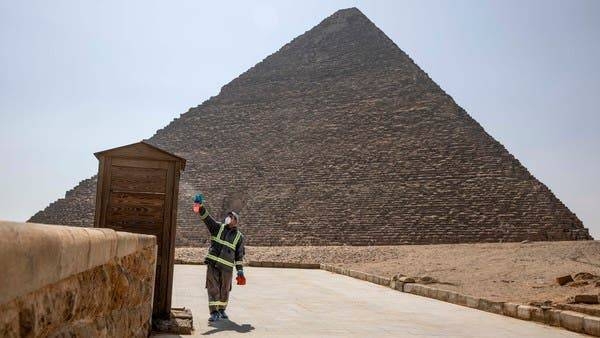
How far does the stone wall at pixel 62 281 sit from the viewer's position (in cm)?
117

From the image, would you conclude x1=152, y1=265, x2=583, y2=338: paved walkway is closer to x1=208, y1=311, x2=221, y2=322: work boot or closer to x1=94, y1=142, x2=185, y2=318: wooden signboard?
x1=208, y1=311, x2=221, y2=322: work boot

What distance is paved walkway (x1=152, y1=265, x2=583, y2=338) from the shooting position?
504cm

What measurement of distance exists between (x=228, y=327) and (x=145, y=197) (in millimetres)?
1232

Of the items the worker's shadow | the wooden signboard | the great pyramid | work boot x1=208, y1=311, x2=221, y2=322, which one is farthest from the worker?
the great pyramid

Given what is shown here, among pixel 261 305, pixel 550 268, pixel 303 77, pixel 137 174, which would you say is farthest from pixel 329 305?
pixel 303 77

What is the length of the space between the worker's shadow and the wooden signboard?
1.42ft

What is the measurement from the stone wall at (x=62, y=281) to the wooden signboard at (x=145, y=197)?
1599 mm

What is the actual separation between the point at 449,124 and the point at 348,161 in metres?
7.77

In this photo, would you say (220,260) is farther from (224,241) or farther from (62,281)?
(62,281)

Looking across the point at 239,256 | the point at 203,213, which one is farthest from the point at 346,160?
the point at 203,213

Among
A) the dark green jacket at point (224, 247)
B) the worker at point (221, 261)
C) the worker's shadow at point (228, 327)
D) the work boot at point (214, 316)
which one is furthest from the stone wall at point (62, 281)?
the dark green jacket at point (224, 247)

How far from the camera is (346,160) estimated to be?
Answer: 45406 millimetres

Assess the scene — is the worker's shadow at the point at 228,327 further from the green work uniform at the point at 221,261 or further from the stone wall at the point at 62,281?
the stone wall at the point at 62,281

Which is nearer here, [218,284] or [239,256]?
[218,284]
